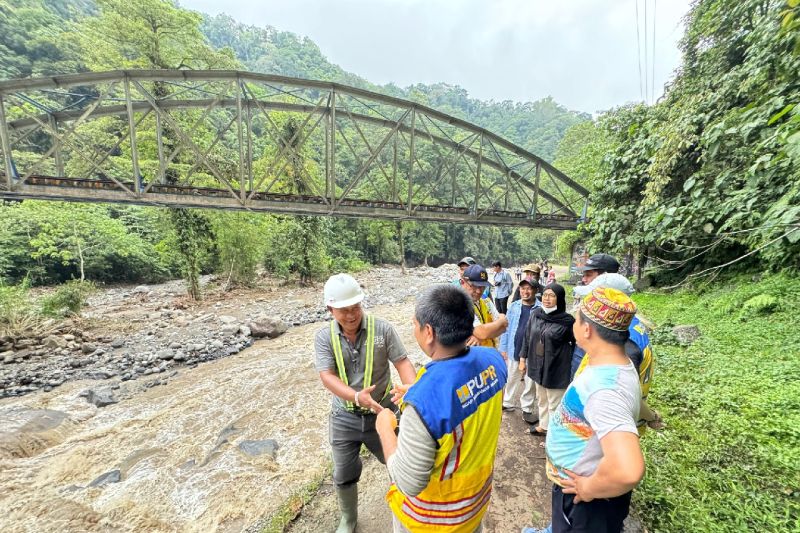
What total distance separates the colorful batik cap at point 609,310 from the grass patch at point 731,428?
6.80 ft

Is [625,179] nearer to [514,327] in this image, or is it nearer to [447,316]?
[514,327]

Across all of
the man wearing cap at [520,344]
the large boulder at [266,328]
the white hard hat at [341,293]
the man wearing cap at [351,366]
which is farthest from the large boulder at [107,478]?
the large boulder at [266,328]

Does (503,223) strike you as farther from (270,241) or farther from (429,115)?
(270,241)

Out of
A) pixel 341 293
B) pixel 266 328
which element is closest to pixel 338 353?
pixel 341 293

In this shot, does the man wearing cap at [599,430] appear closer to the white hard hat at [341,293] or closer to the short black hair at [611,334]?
the short black hair at [611,334]

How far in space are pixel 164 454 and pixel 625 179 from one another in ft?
40.7

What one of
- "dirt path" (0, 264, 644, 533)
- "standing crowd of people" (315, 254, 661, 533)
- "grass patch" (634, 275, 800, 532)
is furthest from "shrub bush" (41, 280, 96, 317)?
"grass patch" (634, 275, 800, 532)

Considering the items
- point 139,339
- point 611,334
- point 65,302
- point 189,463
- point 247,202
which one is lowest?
point 189,463

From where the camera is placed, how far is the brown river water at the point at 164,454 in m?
3.66

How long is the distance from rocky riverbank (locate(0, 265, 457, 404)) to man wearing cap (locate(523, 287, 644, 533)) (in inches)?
327

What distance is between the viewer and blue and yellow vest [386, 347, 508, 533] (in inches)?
48.0

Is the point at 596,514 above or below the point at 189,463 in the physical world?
above

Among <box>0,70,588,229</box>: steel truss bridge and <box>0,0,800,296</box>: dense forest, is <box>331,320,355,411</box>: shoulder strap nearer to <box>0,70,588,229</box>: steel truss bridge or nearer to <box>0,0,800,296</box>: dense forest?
<box>0,0,800,296</box>: dense forest

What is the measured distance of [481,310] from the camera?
338cm
